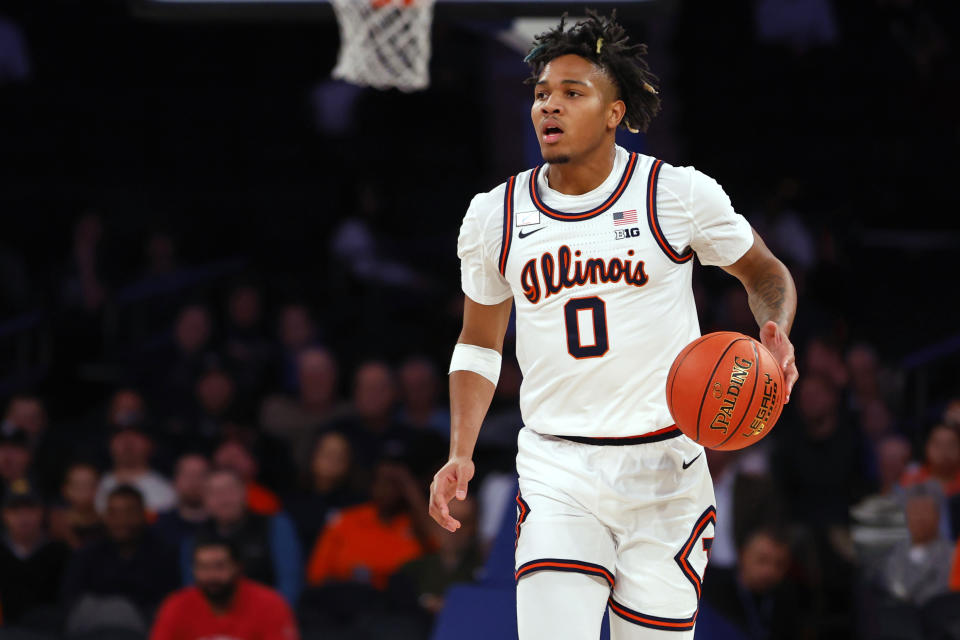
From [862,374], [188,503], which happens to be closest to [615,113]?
[188,503]

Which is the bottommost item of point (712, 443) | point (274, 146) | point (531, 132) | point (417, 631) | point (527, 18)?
point (417, 631)

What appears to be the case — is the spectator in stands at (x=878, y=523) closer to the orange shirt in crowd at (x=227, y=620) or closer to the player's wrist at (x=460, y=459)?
the orange shirt in crowd at (x=227, y=620)

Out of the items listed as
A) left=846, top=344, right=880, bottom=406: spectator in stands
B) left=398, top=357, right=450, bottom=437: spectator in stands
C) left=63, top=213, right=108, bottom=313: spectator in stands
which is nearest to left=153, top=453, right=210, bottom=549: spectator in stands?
left=398, top=357, right=450, bottom=437: spectator in stands

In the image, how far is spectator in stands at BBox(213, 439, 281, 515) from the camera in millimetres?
8789

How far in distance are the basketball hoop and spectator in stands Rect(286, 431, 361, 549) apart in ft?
9.80

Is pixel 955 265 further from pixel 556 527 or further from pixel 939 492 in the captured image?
pixel 556 527

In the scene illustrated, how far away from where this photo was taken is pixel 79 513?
8.71 meters

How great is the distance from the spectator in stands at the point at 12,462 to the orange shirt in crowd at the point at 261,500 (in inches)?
60.9

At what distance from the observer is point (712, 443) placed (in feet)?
12.9

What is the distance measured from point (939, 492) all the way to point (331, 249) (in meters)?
6.30

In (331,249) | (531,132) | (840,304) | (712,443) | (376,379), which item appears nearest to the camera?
(712,443)

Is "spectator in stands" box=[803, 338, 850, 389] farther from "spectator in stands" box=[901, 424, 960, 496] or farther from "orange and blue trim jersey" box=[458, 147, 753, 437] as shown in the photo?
"orange and blue trim jersey" box=[458, 147, 753, 437]

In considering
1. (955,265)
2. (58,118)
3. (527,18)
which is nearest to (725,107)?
(955,265)

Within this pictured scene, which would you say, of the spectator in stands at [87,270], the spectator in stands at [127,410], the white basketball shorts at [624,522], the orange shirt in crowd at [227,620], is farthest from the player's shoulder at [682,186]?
the spectator in stands at [87,270]
